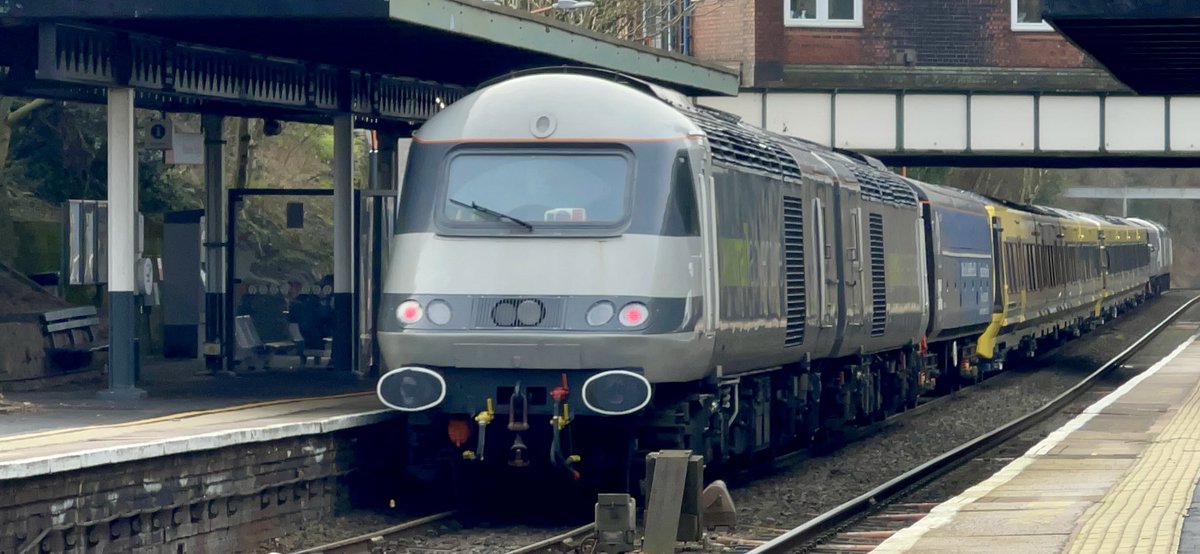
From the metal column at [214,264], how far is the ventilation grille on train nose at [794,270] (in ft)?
22.8

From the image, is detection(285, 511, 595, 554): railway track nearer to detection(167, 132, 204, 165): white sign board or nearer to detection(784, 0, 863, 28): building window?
detection(167, 132, 204, 165): white sign board

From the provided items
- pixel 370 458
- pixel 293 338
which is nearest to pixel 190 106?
pixel 293 338

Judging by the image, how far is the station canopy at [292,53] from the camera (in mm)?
14359

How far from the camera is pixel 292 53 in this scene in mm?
17078

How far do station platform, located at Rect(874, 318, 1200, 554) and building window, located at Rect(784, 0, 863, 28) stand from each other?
20.4m

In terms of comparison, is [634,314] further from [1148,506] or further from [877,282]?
[877,282]

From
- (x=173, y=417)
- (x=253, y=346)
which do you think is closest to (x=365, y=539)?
(x=173, y=417)

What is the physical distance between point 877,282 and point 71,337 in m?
8.45

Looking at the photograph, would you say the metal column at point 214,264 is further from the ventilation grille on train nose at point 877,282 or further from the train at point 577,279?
the train at point 577,279

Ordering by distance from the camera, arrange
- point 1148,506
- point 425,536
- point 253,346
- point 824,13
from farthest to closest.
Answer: point 824,13, point 253,346, point 425,536, point 1148,506

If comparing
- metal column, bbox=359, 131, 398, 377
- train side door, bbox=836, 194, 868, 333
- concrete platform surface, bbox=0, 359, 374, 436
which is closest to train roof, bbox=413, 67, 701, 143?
concrete platform surface, bbox=0, 359, 374, 436

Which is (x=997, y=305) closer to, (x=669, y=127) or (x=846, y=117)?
(x=846, y=117)

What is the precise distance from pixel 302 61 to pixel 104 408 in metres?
4.90

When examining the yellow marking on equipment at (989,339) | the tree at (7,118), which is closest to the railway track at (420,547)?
the tree at (7,118)
